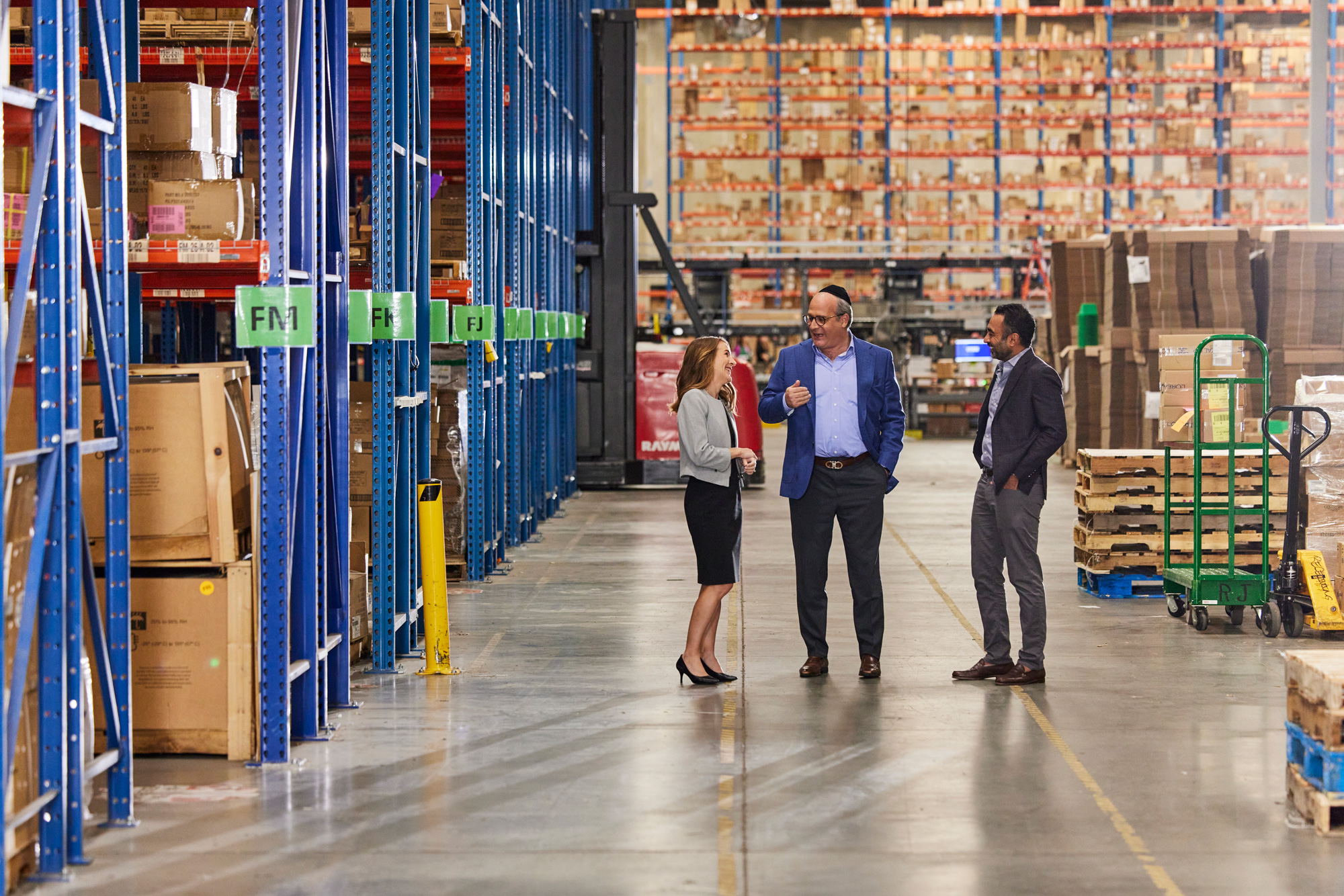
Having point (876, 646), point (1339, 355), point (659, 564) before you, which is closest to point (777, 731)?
point (876, 646)

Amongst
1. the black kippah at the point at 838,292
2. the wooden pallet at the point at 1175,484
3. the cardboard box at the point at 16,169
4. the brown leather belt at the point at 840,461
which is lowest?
the wooden pallet at the point at 1175,484

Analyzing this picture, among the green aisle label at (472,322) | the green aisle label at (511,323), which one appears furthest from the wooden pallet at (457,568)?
the green aisle label at (511,323)

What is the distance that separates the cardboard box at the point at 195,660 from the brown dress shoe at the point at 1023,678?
11.6 feet

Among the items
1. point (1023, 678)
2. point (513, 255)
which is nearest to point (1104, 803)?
point (1023, 678)

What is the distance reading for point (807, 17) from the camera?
102ft

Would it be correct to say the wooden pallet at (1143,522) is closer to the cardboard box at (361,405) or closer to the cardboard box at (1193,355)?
the cardboard box at (1193,355)

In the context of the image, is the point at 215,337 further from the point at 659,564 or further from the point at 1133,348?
the point at 1133,348

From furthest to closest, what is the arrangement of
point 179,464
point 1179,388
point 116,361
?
point 1179,388, point 179,464, point 116,361

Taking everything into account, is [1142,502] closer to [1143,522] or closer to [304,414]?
[1143,522]

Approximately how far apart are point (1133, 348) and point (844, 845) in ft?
42.6

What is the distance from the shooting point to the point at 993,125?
29.7m

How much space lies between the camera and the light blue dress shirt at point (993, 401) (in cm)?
730

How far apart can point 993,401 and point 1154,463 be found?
3476mm

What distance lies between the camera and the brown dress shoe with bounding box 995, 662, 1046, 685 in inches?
290
